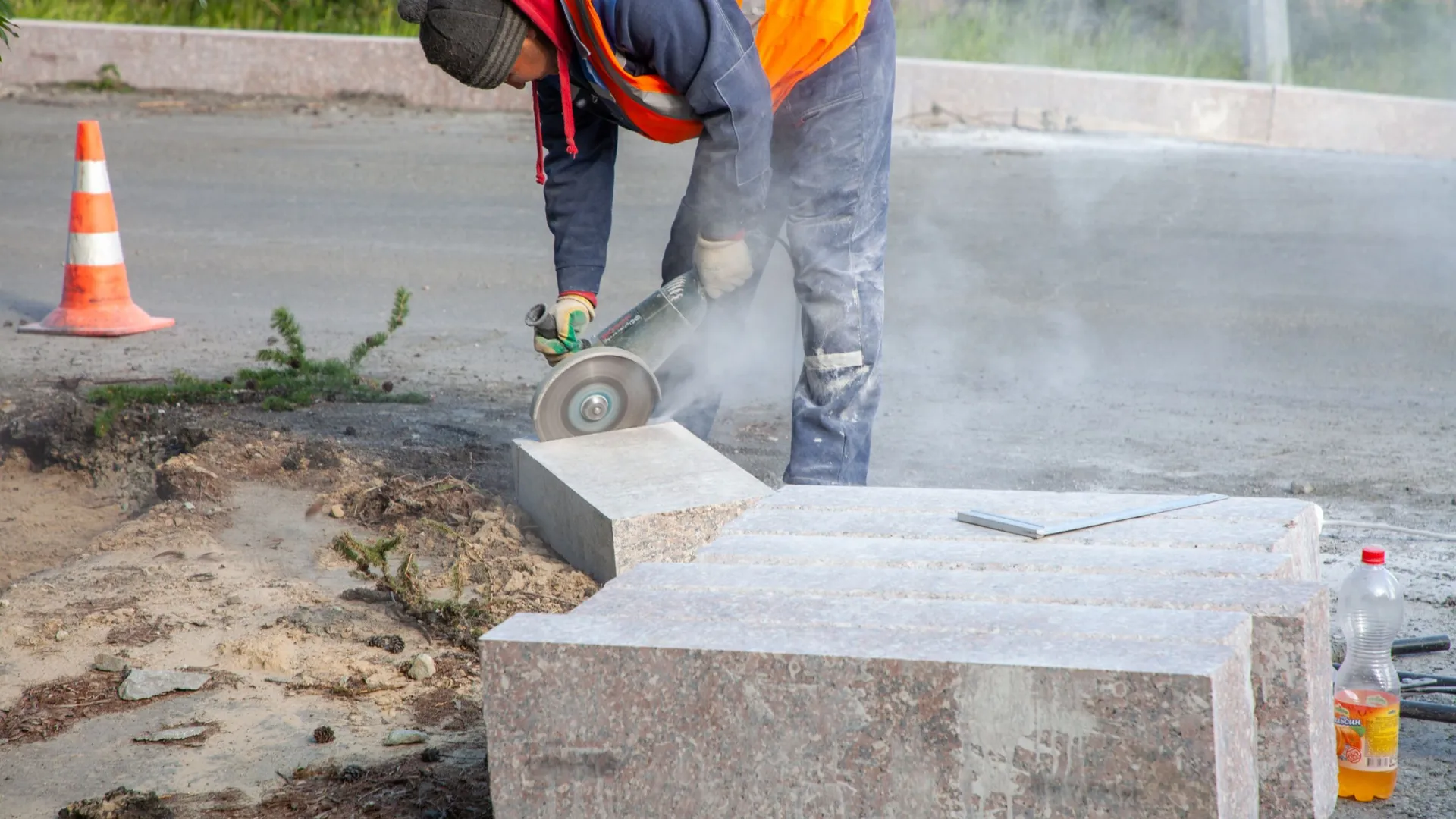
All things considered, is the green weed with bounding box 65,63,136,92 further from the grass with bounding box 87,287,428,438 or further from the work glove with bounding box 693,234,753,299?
the work glove with bounding box 693,234,753,299

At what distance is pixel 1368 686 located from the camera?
2666mm

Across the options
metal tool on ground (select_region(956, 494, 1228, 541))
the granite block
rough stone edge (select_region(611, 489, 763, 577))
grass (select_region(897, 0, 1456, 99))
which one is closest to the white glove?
rough stone edge (select_region(611, 489, 763, 577))

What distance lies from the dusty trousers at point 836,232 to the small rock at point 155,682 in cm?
161

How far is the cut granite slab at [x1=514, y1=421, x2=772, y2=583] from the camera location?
3379 mm

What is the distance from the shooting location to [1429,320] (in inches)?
256

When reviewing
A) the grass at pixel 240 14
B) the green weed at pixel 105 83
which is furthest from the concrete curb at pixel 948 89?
the grass at pixel 240 14

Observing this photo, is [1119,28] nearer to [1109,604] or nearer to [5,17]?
[5,17]

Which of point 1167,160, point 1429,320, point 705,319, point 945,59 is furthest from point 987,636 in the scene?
point 945,59

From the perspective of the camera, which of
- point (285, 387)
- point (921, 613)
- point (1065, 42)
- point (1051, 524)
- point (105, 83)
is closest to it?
point (921, 613)

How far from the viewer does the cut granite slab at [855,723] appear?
189 cm

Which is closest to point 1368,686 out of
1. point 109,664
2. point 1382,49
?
point 109,664

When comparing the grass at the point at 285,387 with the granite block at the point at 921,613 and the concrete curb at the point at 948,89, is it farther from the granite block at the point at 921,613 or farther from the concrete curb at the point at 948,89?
the concrete curb at the point at 948,89

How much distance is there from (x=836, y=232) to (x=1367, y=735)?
1878mm

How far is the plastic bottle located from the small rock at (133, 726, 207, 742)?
6.74 feet
